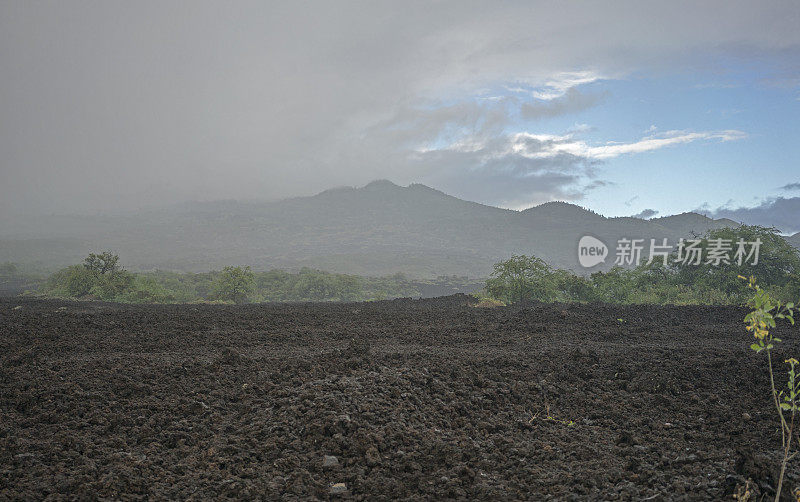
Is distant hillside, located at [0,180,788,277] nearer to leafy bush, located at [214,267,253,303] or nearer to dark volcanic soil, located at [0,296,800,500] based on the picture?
leafy bush, located at [214,267,253,303]

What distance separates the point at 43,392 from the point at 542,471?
5502 mm

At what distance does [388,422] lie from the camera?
4.43 m

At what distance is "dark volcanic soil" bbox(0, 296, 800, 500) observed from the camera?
3480 mm

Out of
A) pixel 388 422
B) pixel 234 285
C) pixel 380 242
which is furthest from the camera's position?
pixel 380 242

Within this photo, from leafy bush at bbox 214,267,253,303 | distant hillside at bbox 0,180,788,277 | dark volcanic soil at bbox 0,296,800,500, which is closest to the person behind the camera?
dark volcanic soil at bbox 0,296,800,500

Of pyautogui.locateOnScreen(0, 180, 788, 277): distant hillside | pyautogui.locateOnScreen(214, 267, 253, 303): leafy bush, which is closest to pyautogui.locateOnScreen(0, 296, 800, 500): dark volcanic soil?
pyautogui.locateOnScreen(214, 267, 253, 303): leafy bush

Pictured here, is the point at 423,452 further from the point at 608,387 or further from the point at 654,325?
the point at 654,325

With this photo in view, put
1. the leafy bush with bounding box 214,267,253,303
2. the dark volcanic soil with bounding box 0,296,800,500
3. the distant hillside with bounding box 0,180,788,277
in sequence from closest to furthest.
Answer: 1. the dark volcanic soil with bounding box 0,296,800,500
2. the leafy bush with bounding box 214,267,253,303
3. the distant hillside with bounding box 0,180,788,277

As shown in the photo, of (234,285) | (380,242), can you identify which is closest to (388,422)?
(234,285)

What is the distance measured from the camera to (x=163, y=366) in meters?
6.87

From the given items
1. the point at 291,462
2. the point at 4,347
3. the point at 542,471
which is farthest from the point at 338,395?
the point at 4,347

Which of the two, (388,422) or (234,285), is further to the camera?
(234,285)

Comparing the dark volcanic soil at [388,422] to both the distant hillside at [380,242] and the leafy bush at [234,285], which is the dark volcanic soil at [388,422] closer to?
the leafy bush at [234,285]

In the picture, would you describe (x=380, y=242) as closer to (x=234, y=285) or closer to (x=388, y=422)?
(x=234, y=285)
